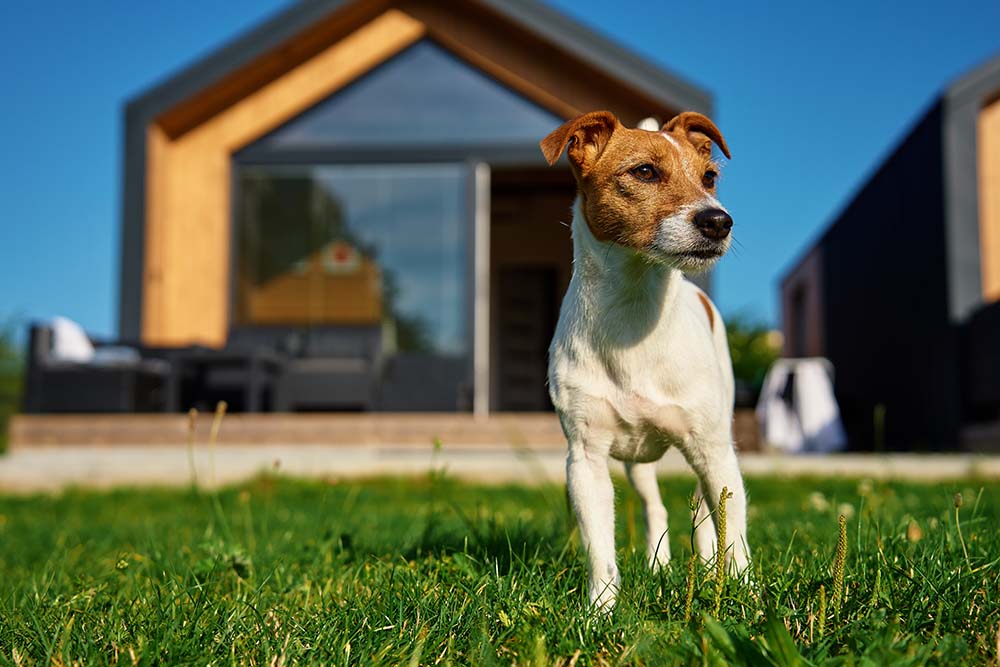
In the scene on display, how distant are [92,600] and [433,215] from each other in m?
8.85

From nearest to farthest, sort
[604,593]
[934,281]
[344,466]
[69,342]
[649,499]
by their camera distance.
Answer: [604,593] < [649,499] < [344,466] < [69,342] < [934,281]

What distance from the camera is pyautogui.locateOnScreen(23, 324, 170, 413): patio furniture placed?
28.6 feet

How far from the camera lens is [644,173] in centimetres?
233

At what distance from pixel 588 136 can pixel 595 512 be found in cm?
103

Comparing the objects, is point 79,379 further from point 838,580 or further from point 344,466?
point 838,580

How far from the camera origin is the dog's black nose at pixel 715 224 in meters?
2.11

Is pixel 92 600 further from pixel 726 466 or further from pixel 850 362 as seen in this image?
pixel 850 362

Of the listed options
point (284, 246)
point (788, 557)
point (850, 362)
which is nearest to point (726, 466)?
point (788, 557)

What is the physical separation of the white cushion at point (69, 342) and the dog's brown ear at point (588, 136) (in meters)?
7.54

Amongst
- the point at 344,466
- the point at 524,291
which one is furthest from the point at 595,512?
the point at 524,291

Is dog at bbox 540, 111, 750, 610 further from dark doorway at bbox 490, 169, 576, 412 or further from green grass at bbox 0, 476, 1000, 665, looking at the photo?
dark doorway at bbox 490, 169, 576, 412

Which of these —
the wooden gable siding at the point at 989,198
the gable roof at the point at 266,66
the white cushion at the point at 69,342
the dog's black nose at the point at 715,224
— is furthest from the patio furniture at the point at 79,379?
the wooden gable siding at the point at 989,198

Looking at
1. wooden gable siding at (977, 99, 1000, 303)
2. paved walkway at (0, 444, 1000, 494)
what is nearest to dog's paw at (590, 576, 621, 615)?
paved walkway at (0, 444, 1000, 494)

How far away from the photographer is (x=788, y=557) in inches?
88.1
